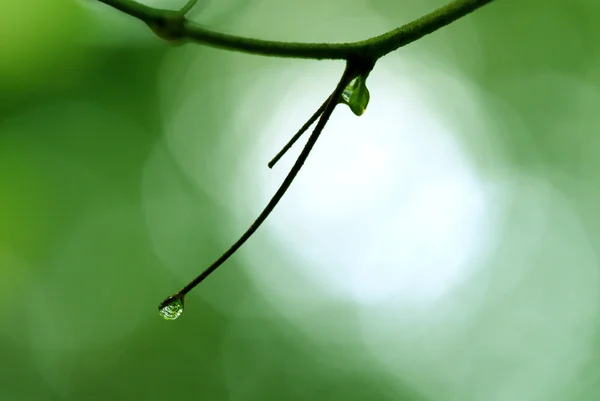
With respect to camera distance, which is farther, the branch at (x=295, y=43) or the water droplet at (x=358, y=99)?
the water droplet at (x=358, y=99)

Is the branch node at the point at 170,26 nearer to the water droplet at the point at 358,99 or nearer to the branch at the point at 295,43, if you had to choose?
the branch at the point at 295,43

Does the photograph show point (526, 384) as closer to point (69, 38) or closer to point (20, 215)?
point (20, 215)

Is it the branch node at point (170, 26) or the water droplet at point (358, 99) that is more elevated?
the water droplet at point (358, 99)

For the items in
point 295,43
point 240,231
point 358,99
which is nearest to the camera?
point 295,43

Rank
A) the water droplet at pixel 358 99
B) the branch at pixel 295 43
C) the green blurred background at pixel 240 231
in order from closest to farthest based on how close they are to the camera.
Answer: the branch at pixel 295 43, the water droplet at pixel 358 99, the green blurred background at pixel 240 231

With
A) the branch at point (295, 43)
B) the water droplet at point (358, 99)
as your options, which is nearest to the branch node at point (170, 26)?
the branch at point (295, 43)

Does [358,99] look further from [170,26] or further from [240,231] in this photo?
[240,231]

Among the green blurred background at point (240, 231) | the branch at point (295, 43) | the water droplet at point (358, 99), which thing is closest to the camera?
the branch at point (295, 43)

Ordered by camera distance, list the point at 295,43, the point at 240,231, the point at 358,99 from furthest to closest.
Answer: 1. the point at 240,231
2. the point at 358,99
3. the point at 295,43

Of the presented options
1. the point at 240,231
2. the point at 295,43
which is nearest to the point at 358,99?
the point at 295,43
